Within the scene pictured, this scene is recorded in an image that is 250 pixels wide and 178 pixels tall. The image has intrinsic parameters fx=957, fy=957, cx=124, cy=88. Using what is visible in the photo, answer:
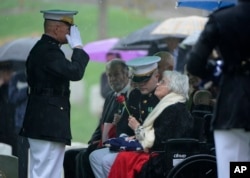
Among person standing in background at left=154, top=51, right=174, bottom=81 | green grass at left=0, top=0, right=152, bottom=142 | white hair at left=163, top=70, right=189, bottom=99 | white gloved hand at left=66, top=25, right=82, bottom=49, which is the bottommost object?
green grass at left=0, top=0, right=152, bottom=142

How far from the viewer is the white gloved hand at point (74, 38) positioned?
8.58m

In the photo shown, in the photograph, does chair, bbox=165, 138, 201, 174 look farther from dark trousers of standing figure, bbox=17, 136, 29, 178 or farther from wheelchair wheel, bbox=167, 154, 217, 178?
dark trousers of standing figure, bbox=17, 136, 29, 178

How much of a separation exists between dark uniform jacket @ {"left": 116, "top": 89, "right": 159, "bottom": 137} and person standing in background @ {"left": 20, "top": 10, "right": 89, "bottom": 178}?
0.91 m

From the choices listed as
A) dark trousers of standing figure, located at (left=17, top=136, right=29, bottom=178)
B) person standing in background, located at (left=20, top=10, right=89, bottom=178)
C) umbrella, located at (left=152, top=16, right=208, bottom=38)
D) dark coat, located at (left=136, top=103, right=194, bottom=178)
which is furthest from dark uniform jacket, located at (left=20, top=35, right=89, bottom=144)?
umbrella, located at (left=152, top=16, right=208, bottom=38)

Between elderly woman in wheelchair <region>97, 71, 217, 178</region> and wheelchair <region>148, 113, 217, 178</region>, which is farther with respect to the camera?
elderly woman in wheelchair <region>97, 71, 217, 178</region>

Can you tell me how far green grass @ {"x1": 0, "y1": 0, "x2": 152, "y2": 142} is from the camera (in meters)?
21.3

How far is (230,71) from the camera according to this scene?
6852 mm

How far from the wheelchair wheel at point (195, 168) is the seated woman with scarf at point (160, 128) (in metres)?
0.29

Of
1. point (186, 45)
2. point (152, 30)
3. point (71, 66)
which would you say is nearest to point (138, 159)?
point (71, 66)

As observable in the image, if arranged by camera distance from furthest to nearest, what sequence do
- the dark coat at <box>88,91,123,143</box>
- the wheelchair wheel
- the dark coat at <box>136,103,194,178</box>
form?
the dark coat at <box>88,91,123,143</box>, the dark coat at <box>136,103,194,178</box>, the wheelchair wheel

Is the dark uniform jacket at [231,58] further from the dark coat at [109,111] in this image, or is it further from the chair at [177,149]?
the dark coat at [109,111]

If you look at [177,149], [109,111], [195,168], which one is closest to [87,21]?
[109,111]

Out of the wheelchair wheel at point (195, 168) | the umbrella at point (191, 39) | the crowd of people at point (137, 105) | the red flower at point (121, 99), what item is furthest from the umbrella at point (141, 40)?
the wheelchair wheel at point (195, 168)

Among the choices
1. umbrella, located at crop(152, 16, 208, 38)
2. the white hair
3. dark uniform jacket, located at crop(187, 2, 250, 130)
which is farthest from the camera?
umbrella, located at crop(152, 16, 208, 38)
